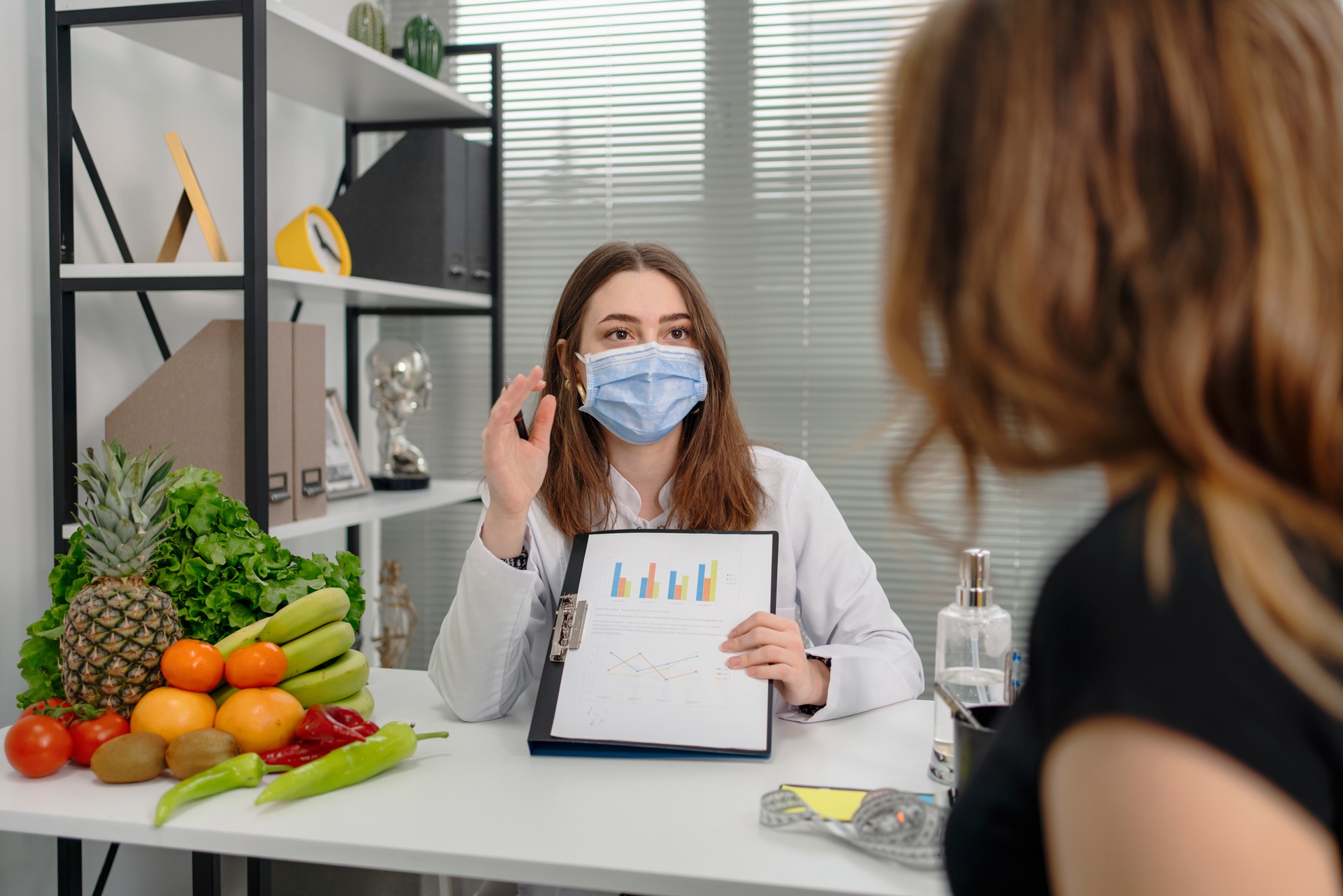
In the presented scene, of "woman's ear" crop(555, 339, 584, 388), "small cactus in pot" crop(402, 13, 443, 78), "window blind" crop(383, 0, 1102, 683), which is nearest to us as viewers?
"woman's ear" crop(555, 339, 584, 388)

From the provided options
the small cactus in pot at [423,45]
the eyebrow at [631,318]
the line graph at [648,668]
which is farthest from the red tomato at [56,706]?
the small cactus in pot at [423,45]

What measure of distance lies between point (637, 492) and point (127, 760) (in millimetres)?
893

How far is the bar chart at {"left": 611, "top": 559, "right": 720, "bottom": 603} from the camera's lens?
54.7 inches

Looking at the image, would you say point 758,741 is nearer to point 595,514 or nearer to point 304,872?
point 595,514

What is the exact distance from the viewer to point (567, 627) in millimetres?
1396

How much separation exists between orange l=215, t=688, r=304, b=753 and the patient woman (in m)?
1.00

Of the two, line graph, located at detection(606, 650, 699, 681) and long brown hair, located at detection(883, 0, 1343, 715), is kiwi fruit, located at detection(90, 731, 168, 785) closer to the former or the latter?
line graph, located at detection(606, 650, 699, 681)

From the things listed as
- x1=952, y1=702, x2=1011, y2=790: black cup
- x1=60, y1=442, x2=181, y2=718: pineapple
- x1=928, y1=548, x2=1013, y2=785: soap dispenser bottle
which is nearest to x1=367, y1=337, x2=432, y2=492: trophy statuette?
x1=60, y1=442, x2=181, y2=718: pineapple

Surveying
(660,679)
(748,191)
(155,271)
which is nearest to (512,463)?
(660,679)

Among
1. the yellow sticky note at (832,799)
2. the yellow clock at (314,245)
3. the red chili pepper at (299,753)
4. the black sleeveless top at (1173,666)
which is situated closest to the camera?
the black sleeveless top at (1173,666)

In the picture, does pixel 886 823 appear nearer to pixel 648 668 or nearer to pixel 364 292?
pixel 648 668

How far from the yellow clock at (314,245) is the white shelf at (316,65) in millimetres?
313

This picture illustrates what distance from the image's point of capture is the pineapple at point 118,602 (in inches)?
49.1

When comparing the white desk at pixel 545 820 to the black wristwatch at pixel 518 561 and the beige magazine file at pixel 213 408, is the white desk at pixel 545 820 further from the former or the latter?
the beige magazine file at pixel 213 408
